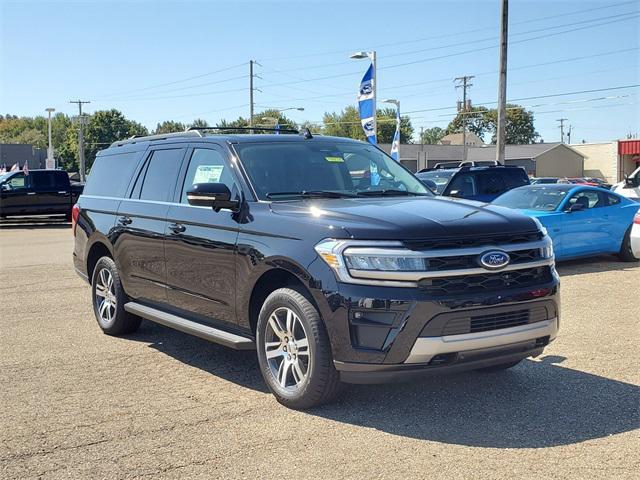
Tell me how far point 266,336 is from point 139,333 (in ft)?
9.41

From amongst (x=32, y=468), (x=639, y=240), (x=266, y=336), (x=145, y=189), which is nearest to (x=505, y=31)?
(x=639, y=240)

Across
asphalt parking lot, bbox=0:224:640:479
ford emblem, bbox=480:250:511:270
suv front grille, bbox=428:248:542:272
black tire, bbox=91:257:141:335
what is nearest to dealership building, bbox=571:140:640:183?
asphalt parking lot, bbox=0:224:640:479

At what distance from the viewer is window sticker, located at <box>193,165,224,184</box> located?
5.65 m

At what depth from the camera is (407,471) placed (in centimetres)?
371

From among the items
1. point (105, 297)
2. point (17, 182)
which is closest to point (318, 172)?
point (105, 297)

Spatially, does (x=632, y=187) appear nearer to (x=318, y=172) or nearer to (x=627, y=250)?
(x=627, y=250)

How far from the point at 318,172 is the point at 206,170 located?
96cm

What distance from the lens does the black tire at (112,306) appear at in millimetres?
6875

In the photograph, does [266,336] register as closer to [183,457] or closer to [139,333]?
[183,457]

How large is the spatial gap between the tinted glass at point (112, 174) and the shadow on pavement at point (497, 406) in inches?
88.7

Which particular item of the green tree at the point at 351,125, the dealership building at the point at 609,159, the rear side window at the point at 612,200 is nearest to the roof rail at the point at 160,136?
the rear side window at the point at 612,200

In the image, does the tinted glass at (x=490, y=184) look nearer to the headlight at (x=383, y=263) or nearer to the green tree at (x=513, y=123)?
the headlight at (x=383, y=263)

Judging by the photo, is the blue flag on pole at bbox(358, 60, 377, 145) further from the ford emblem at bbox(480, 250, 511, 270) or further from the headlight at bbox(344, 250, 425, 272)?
the headlight at bbox(344, 250, 425, 272)

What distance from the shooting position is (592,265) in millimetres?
12352
